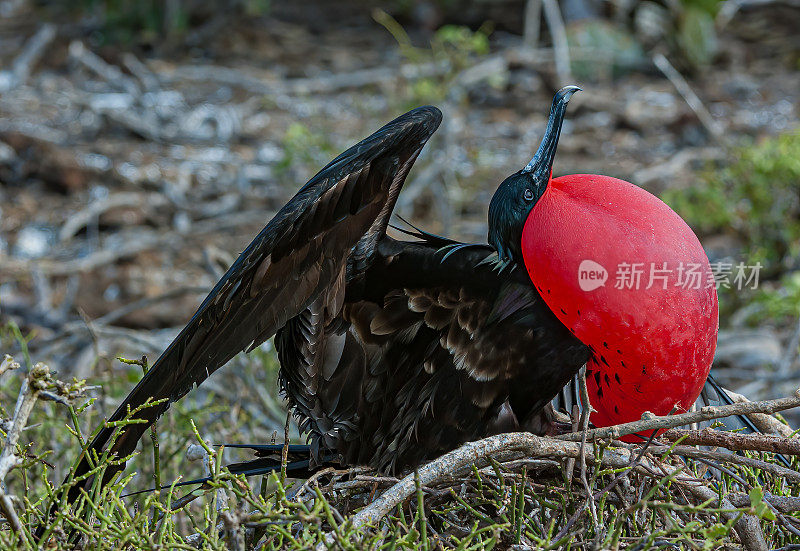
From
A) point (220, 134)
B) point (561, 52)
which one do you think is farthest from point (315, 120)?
point (561, 52)

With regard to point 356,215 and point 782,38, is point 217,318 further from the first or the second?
point 782,38

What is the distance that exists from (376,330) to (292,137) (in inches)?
100.0

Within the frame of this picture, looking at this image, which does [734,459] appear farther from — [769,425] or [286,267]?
[286,267]

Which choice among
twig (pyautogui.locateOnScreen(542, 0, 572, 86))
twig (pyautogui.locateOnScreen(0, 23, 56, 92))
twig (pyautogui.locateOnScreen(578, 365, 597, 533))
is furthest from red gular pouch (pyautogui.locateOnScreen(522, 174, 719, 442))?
twig (pyautogui.locateOnScreen(0, 23, 56, 92))

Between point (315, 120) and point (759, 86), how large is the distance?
10.7 ft

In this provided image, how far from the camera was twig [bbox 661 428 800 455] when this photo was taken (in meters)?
1.10

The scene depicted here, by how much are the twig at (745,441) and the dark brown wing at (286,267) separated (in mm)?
551

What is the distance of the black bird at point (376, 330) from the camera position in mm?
1295

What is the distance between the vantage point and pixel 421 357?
1535mm

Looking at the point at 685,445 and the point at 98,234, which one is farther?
the point at 98,234

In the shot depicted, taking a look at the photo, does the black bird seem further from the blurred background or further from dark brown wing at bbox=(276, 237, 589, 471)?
the blurred background

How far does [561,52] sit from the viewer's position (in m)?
5.90

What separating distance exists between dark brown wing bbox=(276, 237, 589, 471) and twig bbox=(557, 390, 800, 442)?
0.26 metres

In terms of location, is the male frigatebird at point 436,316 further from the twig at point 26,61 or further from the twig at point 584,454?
the twig at point 26,61
